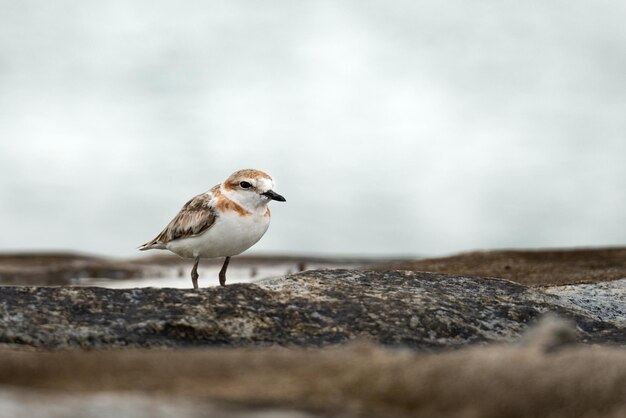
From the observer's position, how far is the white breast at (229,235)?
1205 cm

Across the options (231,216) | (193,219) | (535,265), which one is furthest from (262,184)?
(535,265)

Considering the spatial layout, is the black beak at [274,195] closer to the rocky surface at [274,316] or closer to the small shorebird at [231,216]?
the small shorebird at [231,216]

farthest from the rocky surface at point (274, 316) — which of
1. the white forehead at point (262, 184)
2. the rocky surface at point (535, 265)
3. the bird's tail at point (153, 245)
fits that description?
the rocky surface at point (535, 265)

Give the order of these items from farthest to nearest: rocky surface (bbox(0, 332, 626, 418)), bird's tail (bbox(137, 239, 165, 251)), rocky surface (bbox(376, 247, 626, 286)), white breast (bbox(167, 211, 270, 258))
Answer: rocky surface (bbox(376, 247, 626, 286)) → bird's tail (bbox(137, 239, 165, 251)) → white breast (bbox(167, 211, 270, 258)) → rocky surface (bbox(0, 332, 626, 418))

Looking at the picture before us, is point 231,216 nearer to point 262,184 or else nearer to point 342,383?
point 262,184

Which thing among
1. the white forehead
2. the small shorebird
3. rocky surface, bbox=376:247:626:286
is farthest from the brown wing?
rocky surface, bbox=376:247:626:286

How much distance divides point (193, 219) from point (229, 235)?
73 centimetres

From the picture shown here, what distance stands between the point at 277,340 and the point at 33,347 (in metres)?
2.30

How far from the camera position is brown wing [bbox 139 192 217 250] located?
40.3 ft

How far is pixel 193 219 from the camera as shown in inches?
492

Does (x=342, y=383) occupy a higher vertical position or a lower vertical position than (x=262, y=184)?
lower

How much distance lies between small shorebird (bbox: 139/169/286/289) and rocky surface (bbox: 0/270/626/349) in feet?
7.28

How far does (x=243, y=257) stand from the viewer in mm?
66938

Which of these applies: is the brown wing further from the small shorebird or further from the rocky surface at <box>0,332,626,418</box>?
the rocky surface at <box>0,332,626,418</box>
